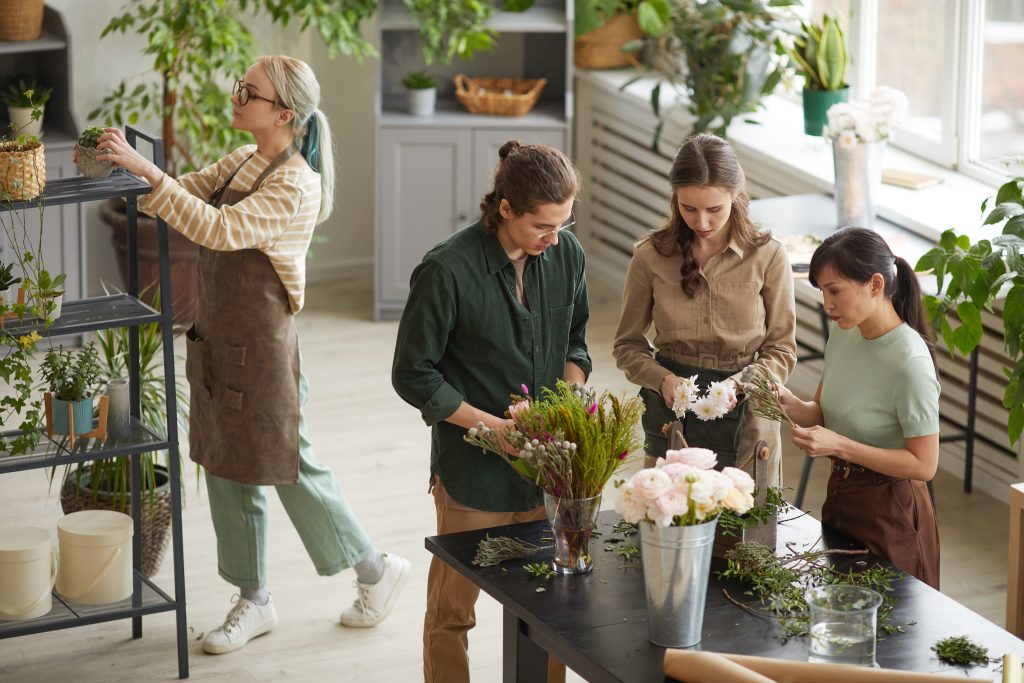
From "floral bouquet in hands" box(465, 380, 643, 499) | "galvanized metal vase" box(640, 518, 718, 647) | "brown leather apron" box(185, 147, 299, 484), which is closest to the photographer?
"galvanized metal vase" box(640, 518, 718, 647)

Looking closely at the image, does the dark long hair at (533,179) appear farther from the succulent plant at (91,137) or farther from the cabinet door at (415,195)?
the cabinet door at (415,195)

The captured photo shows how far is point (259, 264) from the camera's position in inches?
140

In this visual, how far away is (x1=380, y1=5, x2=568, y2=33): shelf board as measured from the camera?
253 inches

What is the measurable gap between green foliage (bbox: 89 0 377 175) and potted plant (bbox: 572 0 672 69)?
3.29ft

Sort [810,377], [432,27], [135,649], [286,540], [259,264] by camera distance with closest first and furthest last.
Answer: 1. [259,264]
2. [135,649]
3. [286,540]
4. [810,377]
5. [432,27]

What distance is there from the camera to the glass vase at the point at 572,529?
2650mm

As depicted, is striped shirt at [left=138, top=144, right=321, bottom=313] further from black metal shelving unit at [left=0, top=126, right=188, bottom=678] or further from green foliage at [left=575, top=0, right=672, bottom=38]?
green foliage at [left=575, top=0, right=672, bottom=38]

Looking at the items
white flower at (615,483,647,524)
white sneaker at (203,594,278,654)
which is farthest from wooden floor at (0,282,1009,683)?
white flower at (615,483,647,524)

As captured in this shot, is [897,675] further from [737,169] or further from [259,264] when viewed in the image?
[259,264]

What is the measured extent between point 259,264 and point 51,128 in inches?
122

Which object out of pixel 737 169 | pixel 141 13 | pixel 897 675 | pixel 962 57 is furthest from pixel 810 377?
pixel 897 675

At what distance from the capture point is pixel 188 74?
650 cm

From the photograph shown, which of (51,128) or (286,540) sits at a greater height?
(51,128)

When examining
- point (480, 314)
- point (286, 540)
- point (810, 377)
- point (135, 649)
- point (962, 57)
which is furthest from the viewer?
point (810, 377)
